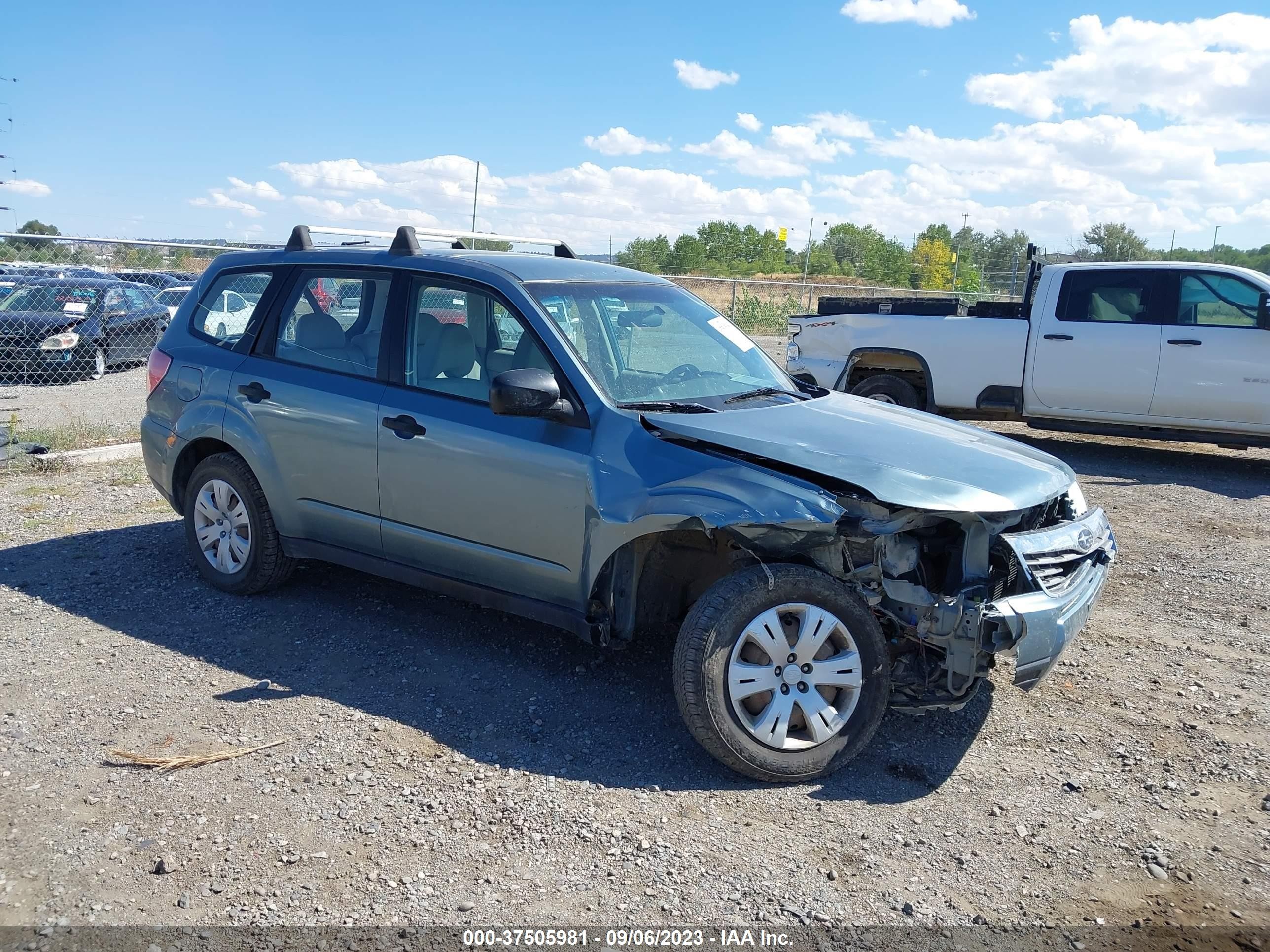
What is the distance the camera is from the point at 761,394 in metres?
4.77

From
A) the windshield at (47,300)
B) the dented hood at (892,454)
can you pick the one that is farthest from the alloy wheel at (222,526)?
the windshield at (47,300)

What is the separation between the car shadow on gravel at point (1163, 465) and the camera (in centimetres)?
Result: 924

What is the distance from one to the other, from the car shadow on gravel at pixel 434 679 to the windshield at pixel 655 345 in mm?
1339

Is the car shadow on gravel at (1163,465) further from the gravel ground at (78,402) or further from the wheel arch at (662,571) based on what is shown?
the gravel ground at (78,402)

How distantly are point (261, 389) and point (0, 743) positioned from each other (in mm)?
2069

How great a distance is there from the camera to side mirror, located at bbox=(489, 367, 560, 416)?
404 cm

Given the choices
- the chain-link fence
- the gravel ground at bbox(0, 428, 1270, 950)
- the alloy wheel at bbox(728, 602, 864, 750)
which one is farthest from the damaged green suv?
the chain-link fence

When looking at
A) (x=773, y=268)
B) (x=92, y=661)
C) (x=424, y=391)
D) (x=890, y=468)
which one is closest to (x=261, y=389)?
(x=424, y=391)

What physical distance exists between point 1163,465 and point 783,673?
812 cm

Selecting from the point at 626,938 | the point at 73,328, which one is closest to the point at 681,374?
the point at 626,938

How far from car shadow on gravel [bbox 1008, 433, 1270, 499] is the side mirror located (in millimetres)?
6744

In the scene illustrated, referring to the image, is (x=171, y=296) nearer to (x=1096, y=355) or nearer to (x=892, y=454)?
(x=1096, y=355)

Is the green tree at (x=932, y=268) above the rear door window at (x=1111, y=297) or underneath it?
above

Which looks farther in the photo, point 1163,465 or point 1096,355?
point 1163,465
